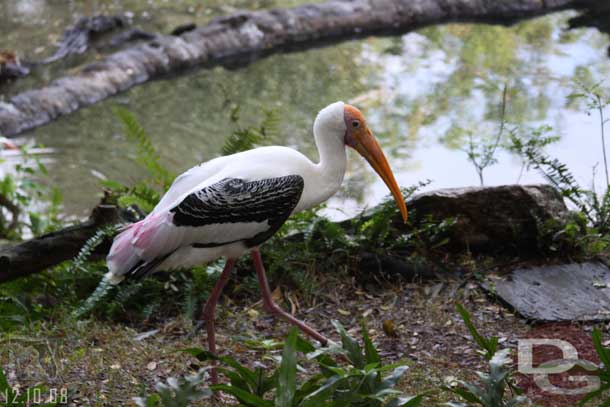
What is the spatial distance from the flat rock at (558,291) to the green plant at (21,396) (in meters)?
2.57

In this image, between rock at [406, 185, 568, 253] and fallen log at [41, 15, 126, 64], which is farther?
fallen log at [41, 15, 126, 64]

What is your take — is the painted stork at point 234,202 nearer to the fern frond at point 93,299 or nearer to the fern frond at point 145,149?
the fern frond at point 93,299

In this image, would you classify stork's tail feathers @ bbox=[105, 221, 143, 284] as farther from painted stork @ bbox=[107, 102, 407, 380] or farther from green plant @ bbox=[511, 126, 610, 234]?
green plant @ bbox=[511, 126, 610, 234]

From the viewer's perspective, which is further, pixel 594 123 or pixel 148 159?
pixel 594 123

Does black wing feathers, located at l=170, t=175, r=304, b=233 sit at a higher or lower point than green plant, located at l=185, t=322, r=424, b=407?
higher

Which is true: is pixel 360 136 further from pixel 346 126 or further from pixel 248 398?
pixel 248 398

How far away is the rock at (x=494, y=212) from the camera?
523cm

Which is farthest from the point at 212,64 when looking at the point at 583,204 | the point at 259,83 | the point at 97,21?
the point at 583,204

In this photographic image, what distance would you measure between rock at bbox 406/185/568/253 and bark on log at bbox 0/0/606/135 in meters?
5.09

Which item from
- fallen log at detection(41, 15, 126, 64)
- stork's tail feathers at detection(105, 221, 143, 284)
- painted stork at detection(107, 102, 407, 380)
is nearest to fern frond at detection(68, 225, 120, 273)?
painted stork at detection(107, 102, 407, 380)

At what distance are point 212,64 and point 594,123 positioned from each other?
4.68 metres

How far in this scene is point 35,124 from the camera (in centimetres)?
886

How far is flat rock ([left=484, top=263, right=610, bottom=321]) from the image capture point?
4.62m

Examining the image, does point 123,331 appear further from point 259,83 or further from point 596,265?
point 259,83
